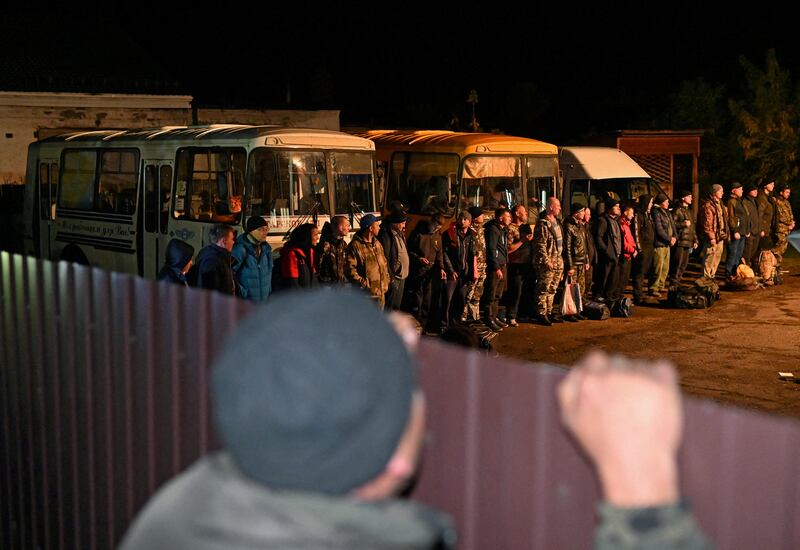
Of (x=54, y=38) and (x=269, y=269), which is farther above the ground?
(x=54, y=38)

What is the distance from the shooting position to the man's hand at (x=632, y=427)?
1505 mm

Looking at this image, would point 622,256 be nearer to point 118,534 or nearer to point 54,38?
point 118,534

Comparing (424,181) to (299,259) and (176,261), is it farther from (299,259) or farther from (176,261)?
(176,261)

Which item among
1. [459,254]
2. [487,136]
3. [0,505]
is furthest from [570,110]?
[0,505]

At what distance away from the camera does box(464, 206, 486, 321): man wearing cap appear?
14273 millimetres

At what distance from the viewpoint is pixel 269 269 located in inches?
451

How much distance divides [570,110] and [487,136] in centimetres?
3226

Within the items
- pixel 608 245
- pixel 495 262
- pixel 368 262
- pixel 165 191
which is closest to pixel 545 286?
pixel 495 262

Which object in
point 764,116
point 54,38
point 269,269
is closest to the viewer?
point 269,269

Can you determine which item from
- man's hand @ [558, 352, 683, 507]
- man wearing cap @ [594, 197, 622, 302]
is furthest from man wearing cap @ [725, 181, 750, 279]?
Answer: man's hand @ [558, 352, 683, 507]

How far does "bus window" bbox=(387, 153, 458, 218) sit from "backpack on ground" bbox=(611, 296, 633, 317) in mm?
3509

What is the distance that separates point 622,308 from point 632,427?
47.1 ft

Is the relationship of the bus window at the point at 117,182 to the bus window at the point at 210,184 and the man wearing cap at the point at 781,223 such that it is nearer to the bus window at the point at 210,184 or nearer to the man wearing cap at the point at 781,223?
the bus window at the point at 210,184

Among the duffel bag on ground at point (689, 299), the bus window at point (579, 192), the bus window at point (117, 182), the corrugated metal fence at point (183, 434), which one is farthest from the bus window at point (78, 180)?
the corrugated metal fence at point (183, 434)
